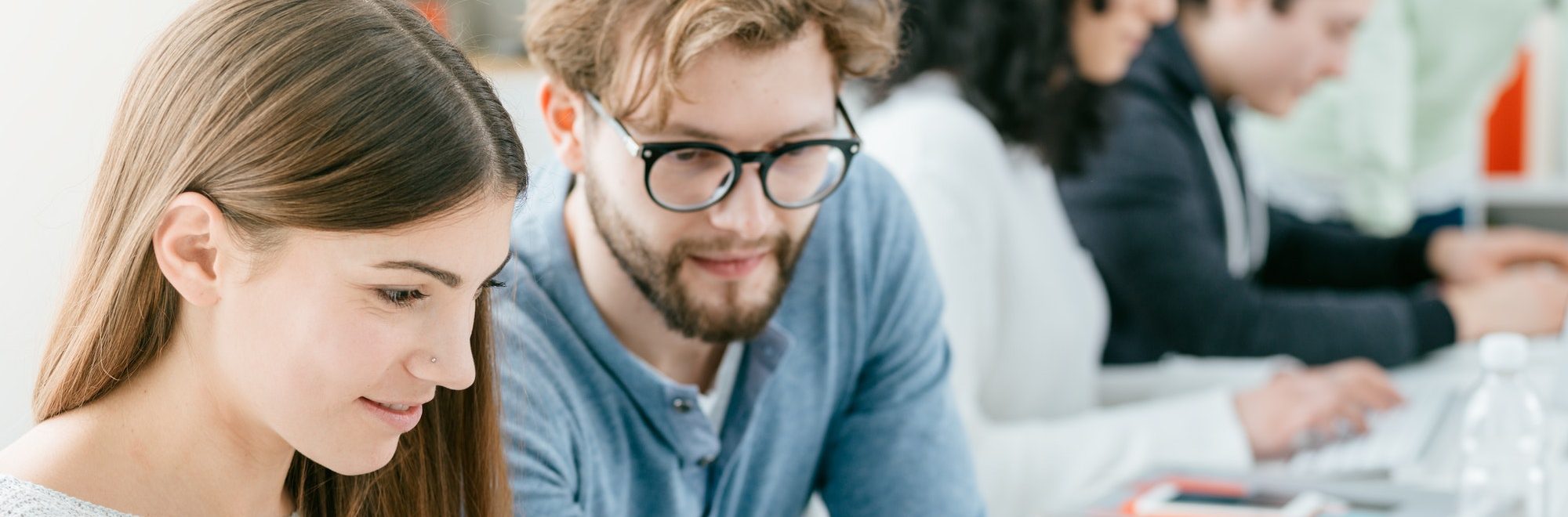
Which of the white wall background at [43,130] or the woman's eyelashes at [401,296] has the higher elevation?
the woman's eyelashes at [401,296]

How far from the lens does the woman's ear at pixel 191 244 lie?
696mm

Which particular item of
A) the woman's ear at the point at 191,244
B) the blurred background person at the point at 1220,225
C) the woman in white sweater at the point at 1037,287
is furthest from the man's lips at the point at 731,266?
the blurred background person at the point at 1220,225

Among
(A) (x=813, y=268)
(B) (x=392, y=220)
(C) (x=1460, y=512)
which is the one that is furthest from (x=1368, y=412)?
(B) (x=392, y=220)

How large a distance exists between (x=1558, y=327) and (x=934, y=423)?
1357 mm

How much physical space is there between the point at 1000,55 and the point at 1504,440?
0.77 m

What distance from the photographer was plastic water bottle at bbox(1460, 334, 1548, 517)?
1.31 meters

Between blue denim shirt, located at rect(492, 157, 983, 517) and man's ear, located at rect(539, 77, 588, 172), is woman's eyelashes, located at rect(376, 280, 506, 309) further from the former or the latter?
man's ear, located at rect(539, 77, 588, 172)

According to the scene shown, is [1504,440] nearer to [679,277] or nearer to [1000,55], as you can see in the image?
[1000,55]

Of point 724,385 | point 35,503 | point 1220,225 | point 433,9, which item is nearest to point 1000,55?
point 1220,225

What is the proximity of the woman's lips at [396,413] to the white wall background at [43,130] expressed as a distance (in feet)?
1.34

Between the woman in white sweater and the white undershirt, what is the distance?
43cm

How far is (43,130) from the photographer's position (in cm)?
108

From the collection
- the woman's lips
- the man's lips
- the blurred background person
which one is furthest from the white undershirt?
the blurred background person

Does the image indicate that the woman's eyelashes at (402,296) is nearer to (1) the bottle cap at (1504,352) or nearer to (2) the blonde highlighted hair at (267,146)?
(2) the blonde highlighted hair at (267,146)
